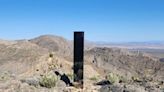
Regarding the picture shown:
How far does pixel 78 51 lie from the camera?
59.0 feet

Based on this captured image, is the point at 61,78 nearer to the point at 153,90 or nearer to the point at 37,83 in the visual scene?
the point at 37,83

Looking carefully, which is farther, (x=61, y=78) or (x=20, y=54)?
(x=20, y=54)

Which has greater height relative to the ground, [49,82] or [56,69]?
[49,82]

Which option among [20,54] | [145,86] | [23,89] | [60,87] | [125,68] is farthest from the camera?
Result: [125,68]

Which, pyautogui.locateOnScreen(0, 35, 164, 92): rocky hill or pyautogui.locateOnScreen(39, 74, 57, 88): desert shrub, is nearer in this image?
pyautogui.locateOnScreen(39, 74, 57, 88): desert shrub

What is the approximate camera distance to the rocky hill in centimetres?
1781

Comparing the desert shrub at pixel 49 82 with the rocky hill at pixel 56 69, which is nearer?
the desert shrub at pixel 49 82

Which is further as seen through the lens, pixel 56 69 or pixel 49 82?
pixel 56 69

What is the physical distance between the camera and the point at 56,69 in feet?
101

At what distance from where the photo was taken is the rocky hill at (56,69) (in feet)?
58.4

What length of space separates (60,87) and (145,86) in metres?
5.16

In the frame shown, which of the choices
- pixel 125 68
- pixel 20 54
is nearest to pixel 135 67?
pixel 125 68

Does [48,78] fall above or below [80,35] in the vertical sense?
below

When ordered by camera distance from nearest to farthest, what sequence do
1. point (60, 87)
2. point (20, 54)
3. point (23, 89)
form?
point (23, 89)
point (60, 87)
point (20, 54)
